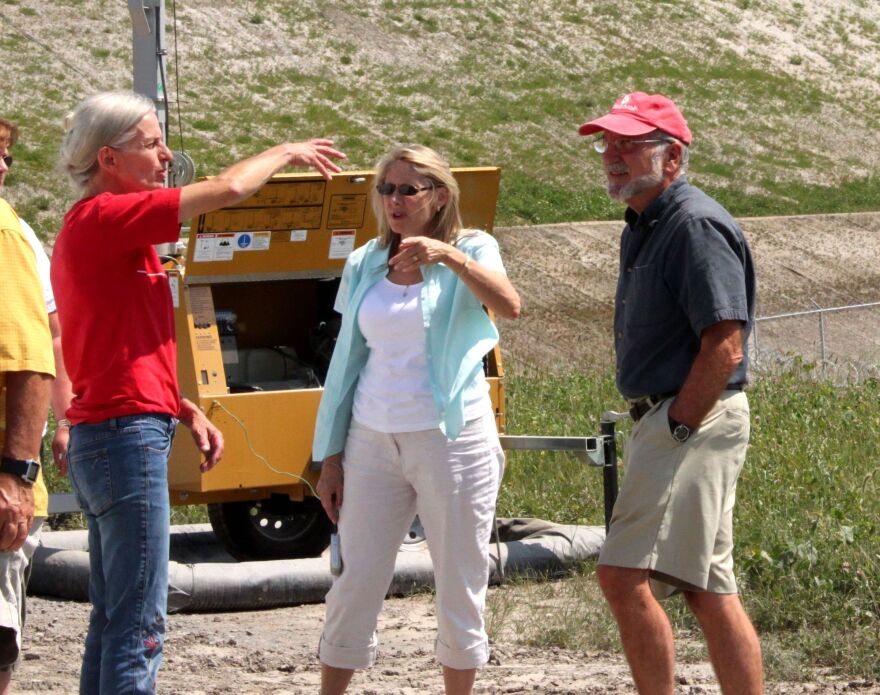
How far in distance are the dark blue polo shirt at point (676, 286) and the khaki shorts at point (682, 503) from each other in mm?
141

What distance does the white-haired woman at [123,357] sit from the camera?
393cm

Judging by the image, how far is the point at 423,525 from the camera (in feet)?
14.9

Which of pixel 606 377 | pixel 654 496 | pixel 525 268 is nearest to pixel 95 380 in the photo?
pixel 654 496

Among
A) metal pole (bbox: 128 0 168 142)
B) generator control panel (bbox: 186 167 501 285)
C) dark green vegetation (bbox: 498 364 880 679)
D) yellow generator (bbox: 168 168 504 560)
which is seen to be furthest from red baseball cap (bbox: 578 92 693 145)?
metal pole (bbox: 128 0 168 142)

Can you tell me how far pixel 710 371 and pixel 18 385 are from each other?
1948mm

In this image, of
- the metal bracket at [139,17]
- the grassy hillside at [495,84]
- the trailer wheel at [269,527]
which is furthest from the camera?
the grassy hillside at [495,84]

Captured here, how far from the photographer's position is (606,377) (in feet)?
47.7

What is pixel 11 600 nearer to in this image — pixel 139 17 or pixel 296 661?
pixel 296 661

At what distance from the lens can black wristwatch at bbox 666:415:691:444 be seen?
166 inches

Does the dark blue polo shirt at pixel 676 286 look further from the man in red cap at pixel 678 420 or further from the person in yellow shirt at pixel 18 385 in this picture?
the person in yellow shirt at pixel 18 385

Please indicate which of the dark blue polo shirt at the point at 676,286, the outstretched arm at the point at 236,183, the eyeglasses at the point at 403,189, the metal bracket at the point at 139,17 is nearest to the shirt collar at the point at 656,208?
the dark blue polo shirt at the point at 676,286

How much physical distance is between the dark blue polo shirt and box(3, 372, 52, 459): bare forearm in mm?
1821

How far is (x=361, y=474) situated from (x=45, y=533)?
4.80 metres

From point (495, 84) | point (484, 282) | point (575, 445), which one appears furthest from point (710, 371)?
point (495, 84)
